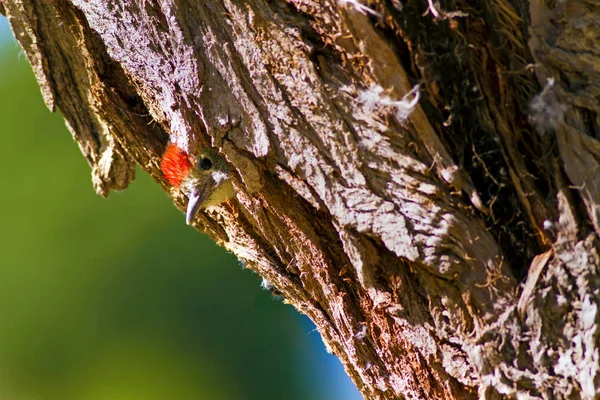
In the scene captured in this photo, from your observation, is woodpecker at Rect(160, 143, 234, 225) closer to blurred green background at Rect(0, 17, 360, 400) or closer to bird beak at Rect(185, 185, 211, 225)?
bird beak at Rect(185, 185, 211, 225)

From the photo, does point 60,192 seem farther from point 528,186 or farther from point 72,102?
point 528,186

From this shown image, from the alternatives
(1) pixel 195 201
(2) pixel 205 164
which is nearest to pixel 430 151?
(2) pixel 205 164

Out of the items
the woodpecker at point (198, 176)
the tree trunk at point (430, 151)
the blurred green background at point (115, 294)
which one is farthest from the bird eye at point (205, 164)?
the blurred green background at point (115, 294)

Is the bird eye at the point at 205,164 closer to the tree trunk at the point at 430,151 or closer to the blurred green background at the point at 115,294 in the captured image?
the tree trunk at the point at 430,151

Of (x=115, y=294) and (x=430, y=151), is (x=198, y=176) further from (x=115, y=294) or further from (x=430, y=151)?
(x=115, y=294)

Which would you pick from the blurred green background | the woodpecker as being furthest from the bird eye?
the blurred green background

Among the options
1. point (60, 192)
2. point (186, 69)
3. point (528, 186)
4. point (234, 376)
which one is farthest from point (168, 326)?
point (528, 186)

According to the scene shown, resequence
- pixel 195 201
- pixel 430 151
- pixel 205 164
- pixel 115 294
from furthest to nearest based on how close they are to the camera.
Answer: pixel 115 294 → pixel 195 201 → pixel 205 164 → pixel 430 151
